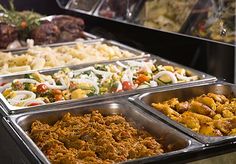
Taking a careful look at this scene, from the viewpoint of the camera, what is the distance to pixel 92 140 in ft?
7.50

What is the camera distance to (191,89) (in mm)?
3027

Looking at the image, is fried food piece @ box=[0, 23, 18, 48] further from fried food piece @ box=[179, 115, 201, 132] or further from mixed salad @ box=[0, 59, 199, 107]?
fried food piece @ box=[179, 115, 201, 132]

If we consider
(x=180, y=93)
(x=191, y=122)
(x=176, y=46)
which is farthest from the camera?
(x=176, y=46)

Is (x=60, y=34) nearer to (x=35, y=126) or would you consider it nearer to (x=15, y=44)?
(x=15, y=44)

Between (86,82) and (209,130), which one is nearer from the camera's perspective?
(209,130)

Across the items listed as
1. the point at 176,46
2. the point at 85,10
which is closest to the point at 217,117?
the point at 176,46

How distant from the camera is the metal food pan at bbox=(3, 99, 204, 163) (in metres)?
2.12

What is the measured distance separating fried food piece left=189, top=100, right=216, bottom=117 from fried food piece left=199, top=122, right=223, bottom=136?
0.21 metres

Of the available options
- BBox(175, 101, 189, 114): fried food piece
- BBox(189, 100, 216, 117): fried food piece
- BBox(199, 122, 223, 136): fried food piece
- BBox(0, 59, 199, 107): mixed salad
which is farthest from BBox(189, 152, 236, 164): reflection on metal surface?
BBox(0, 59, 199, 107): mixed salad

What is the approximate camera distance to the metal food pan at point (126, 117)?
2.12m

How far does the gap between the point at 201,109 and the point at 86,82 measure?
95cm

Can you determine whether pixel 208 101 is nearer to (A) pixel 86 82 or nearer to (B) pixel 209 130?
(B) pixel 209 130

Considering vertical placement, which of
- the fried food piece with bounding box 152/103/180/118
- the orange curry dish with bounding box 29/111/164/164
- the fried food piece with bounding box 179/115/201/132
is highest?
the fried food piece with bounding box 179/115/201/132

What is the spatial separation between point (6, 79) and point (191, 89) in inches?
56.8
